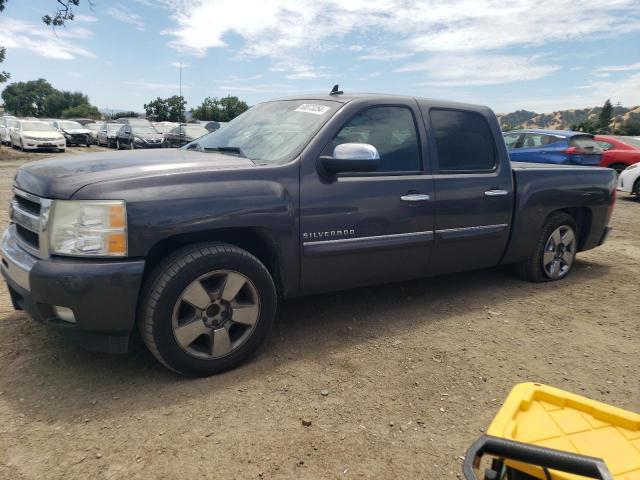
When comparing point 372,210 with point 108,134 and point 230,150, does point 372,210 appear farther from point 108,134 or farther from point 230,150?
point 108,134

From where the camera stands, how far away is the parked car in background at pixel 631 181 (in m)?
11.6

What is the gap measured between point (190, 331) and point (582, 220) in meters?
4.20

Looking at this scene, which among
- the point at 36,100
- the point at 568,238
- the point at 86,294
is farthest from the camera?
the point at 36,100

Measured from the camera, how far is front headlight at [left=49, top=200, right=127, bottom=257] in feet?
8.18

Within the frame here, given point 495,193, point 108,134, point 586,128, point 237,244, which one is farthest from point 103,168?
point 586,128

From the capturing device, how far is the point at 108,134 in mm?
25891

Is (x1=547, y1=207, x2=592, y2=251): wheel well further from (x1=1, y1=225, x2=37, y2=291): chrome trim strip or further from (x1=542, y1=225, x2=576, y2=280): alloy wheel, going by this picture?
(x1=1, y1=225, x2=37, y2=291): chrome trim strip

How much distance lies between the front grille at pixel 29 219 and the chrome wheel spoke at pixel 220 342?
3.23ft

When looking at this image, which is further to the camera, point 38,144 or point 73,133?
point 73,133

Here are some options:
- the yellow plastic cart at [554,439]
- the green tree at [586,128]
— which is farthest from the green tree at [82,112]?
the yellow plastic cart at [554,439]

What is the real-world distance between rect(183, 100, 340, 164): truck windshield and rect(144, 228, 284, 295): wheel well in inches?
19.5

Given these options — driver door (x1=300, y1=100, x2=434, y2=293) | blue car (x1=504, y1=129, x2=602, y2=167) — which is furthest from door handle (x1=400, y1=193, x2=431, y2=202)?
blue car (x1=504, y1=129, x2=602, y2=167)

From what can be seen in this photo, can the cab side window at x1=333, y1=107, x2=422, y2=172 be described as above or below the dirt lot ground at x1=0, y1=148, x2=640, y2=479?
above

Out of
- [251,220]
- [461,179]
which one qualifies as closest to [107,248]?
[251,220]
